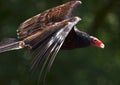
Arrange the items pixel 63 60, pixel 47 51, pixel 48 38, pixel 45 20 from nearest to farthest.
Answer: pixel 47 51, pixel 48 38, pixel 45 20, pixel 63 60

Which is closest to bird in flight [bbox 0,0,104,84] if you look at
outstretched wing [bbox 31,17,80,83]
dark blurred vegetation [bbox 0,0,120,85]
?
outstretched wing [bbox 31,17,80,83]

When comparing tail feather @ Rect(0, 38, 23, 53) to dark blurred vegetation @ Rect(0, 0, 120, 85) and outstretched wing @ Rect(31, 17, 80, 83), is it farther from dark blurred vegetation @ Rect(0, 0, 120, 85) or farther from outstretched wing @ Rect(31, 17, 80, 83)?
dark blurred vegetation @ Rect(0, 0, 120, 85)

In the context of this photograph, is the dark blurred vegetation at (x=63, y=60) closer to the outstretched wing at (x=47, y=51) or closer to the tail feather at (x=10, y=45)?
the tail feather at (x=10, y=45)

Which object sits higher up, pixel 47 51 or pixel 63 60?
pixel 47 51

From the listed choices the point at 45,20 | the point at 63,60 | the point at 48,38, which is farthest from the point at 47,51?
the point at 63,60

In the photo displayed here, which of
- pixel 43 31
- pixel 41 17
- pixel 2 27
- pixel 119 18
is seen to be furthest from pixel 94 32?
pixel 43 31

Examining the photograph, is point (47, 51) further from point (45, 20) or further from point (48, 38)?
point (45, 20)

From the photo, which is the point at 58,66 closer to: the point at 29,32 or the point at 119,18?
the point at 119,18
